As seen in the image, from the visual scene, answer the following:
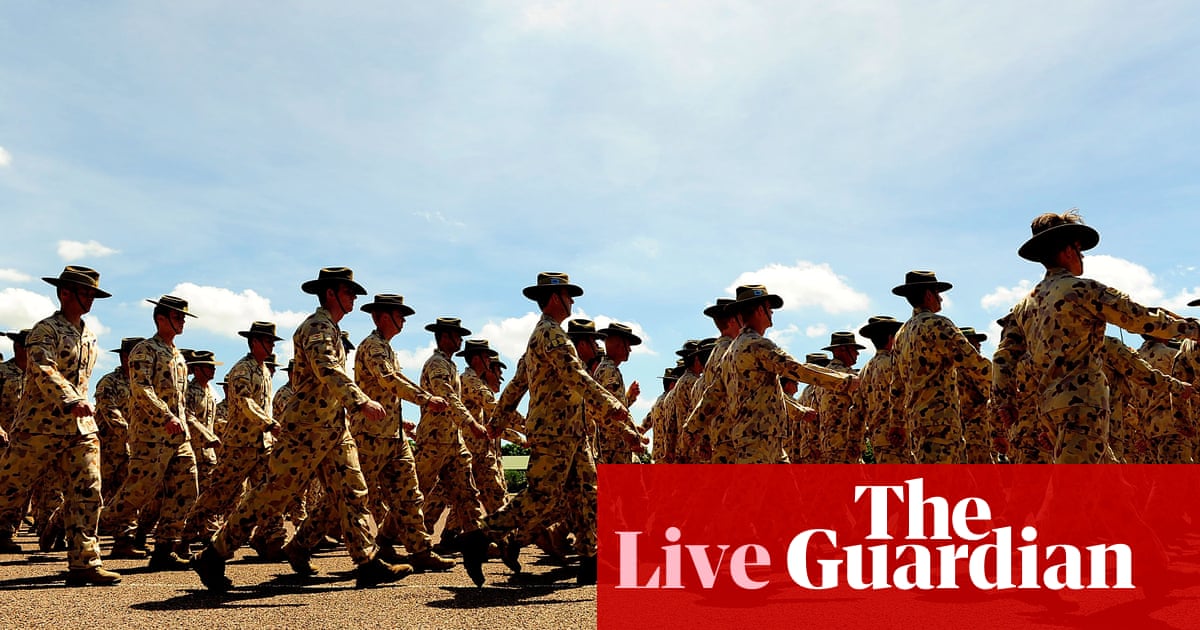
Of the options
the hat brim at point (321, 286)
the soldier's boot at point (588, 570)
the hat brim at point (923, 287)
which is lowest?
the soldier's boot at point (588, 570)

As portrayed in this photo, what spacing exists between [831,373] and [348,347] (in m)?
4.46

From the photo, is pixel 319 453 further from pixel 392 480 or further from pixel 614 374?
pixel 614 374

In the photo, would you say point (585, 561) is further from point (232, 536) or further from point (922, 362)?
point (922, 362)

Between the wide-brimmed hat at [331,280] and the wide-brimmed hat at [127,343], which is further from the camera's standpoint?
the wide-brimmed hat at [127,343]

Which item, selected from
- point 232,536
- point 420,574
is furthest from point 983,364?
point 232,536

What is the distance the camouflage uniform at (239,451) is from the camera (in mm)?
8688

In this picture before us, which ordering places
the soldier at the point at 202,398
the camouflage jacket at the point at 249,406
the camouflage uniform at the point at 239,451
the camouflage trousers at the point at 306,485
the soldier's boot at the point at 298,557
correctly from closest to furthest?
the camouflage trousers at the point at 306,485 → the soldier's boot at the point at 298,557 → the camouflage uniform at the point at 239,451 → the camouflage jacket at the point at 249,406 → the soldier at the point at 202,398

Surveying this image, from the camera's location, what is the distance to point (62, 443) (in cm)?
717

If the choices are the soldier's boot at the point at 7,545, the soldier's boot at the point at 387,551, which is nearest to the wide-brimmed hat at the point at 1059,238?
the soldier's boot at the point at 387,551

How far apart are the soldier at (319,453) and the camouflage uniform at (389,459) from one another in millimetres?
658

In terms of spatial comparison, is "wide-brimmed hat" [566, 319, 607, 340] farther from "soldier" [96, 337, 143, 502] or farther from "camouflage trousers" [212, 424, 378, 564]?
"soldier" [96, 337, 143, 502]

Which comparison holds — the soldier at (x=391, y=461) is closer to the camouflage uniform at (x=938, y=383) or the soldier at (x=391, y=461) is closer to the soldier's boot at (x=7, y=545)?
the camouflage uniform at (x=938, y=383)

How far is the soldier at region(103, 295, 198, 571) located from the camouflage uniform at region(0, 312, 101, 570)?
1156 mm

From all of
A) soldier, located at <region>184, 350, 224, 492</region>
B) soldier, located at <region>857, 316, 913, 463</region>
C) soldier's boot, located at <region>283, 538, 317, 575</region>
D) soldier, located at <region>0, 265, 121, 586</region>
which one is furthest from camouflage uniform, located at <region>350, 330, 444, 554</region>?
soldier, located at <region>857, 316, 913, 463</region>
